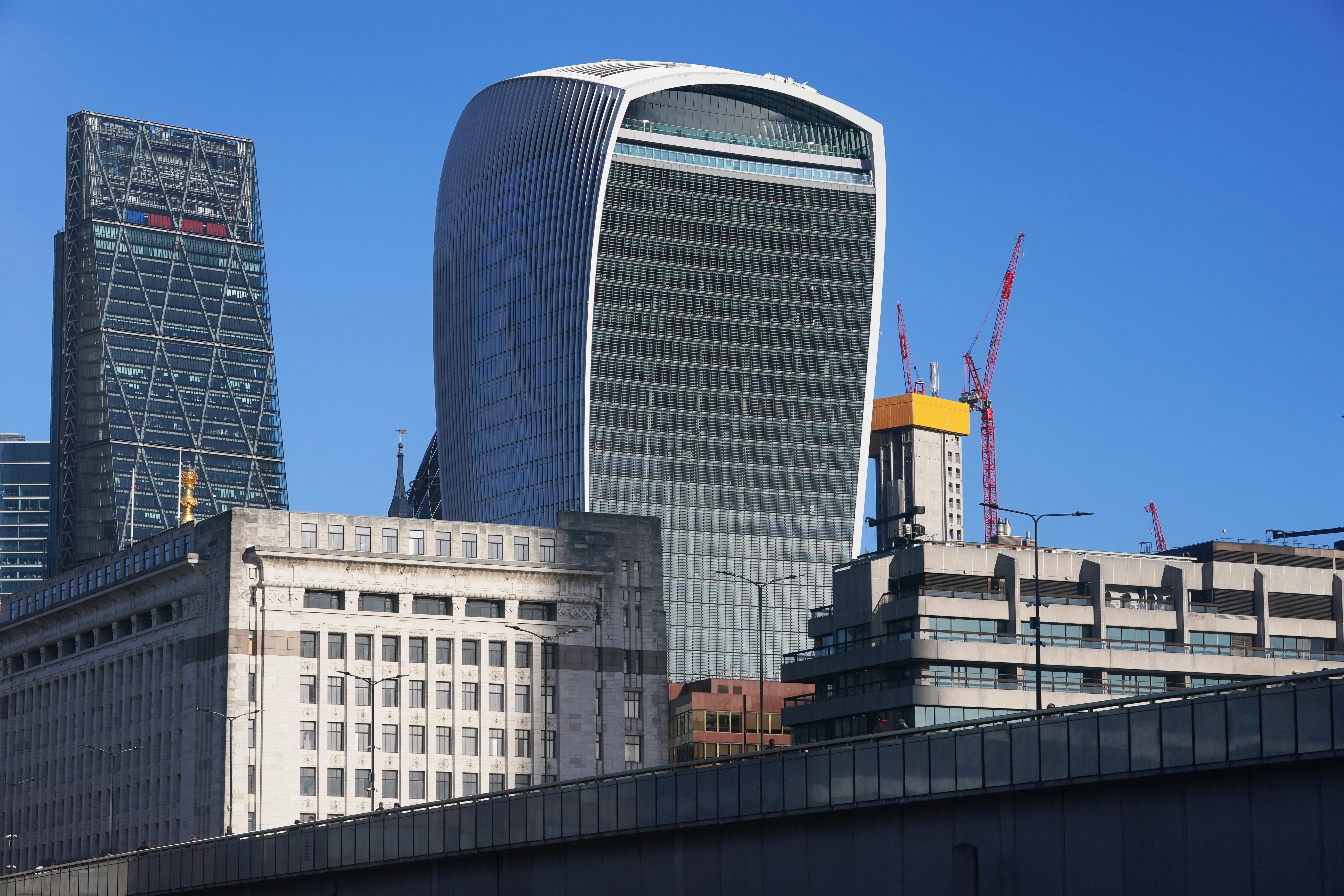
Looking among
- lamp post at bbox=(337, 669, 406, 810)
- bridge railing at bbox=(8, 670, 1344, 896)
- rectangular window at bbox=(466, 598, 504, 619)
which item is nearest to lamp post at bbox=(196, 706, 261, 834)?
lamp post at bbox=(337, 669, 406, 810)

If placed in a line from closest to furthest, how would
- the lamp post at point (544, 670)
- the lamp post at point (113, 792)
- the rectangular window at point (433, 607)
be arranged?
1. the lamp post at point (544, 670)
2. the rectangular window at point (433, 607)
3. the lamp post at point (113, 792)

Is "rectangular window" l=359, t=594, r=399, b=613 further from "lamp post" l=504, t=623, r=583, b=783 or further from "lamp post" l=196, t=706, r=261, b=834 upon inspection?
"lamp post" l=196, t=706, r=261, b=834

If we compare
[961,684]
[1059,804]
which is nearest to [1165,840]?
[1059,804]

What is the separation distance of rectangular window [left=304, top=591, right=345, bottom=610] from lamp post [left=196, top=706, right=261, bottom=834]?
1061cm

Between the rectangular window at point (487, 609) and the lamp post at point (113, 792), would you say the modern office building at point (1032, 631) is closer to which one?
the rectangular window at point (487, 609)

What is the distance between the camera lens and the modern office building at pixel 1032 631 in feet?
545

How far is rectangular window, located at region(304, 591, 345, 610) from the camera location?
175m

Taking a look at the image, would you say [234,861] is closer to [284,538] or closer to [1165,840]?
[1165,840]

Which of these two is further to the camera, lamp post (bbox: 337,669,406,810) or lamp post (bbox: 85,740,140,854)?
lamp post (bbox: 85,740,140,854)

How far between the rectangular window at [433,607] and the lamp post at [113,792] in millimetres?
27473

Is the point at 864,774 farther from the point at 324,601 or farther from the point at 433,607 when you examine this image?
the point at 433,607

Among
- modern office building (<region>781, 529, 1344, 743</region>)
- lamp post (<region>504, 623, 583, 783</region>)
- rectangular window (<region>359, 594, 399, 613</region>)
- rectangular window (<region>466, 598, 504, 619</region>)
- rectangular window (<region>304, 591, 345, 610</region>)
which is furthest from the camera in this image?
rectangular window (<region>466, 598, 504, 619</region>)

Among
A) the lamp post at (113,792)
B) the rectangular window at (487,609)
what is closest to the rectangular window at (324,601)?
the rectangular window at (487,609)

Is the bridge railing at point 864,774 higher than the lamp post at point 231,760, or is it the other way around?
the lamp post at point 231,760
